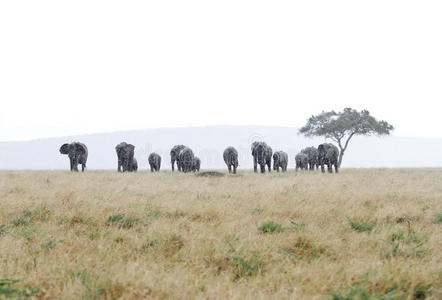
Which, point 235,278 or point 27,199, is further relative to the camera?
point 27,199

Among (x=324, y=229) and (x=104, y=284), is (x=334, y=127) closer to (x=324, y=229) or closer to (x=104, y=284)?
(x=324, y=229)

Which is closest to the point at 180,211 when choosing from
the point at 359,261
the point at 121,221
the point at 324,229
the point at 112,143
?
the point at 121,221

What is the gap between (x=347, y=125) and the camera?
45.0 m

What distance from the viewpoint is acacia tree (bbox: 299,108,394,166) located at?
45.0m

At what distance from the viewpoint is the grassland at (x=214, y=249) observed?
3527 mm

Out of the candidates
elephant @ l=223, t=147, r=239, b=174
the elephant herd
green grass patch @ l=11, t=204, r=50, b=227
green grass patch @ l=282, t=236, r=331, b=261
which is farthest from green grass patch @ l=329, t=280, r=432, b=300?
elephant @ l=223, t=147, r=239, b=174

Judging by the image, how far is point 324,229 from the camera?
19.9 ft

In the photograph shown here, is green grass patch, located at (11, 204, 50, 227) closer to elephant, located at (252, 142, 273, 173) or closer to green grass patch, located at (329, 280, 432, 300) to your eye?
green grass patch, located at (329, 280, 432, 300)

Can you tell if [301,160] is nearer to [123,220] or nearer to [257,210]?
[257,210]

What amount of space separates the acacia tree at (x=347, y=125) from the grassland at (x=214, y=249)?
38787mm

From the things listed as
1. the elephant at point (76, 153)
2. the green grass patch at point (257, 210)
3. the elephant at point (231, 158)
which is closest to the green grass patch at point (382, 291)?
the green grass patch at point (257, 210)

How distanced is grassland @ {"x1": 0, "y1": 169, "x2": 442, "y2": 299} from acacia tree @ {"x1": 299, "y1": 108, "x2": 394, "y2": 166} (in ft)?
127

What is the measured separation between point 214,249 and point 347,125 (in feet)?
143

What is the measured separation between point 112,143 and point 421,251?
199 m
